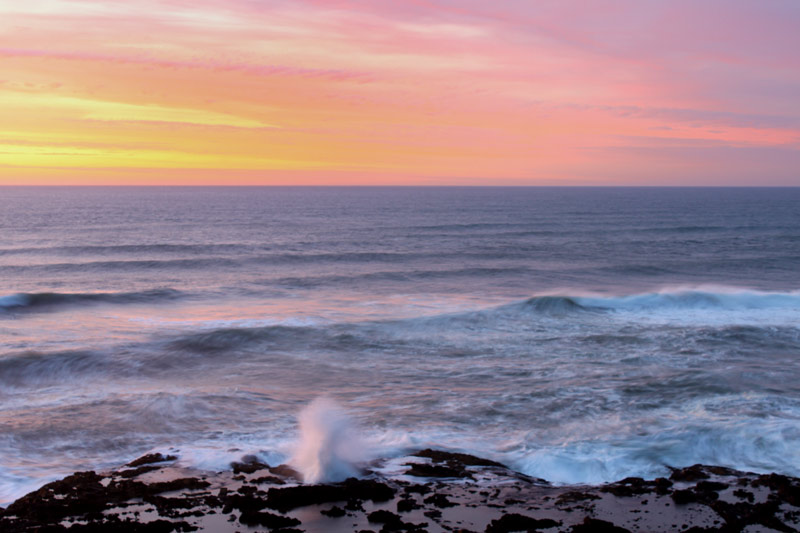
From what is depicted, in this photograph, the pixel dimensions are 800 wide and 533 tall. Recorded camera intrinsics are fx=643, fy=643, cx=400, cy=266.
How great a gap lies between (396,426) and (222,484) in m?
4.47

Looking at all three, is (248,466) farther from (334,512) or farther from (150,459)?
(334,512)

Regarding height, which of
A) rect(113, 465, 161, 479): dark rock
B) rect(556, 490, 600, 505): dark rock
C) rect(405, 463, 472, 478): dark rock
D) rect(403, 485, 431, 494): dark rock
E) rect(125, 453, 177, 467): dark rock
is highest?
rect(556, 490, 600, 505): dark rock

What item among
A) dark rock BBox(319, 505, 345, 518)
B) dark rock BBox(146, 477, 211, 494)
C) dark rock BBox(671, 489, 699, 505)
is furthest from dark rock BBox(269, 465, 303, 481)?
dark rock BBox(671, 489, 699, 505)

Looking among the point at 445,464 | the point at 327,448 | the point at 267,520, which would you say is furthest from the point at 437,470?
the point at 267,520

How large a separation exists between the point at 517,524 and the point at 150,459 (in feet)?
23.3

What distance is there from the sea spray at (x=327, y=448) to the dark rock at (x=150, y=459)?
8.03 ft

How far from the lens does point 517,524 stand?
376 inches

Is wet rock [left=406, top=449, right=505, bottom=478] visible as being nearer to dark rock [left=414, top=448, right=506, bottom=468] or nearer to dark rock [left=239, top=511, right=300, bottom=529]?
dark rock [left=414, top=448, right=506, bottom=468]

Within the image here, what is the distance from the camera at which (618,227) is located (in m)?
69.3

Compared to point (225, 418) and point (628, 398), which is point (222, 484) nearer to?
point (225, 418)

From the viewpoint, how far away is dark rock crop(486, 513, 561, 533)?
946cm

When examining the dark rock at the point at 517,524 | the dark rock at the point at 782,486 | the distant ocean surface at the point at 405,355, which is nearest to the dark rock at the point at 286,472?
the distant ocean surface at the point at 405,355

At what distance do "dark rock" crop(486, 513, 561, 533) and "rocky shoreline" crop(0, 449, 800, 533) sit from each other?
0.05ft

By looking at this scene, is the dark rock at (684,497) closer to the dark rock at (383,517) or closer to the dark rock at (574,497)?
the dark rock at (574,497)
